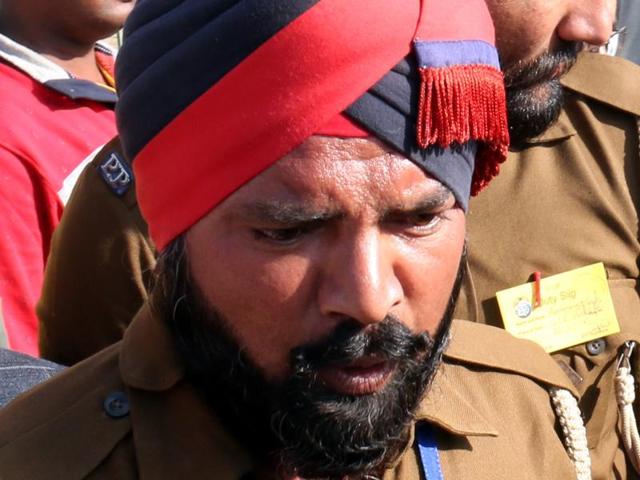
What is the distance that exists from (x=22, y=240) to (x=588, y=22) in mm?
1507

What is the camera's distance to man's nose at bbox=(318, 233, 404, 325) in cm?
173

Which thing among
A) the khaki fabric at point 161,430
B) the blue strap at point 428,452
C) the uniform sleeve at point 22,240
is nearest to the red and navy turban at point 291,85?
the khaki fabric at point 161,430

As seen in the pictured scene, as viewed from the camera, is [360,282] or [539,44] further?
[539,44]

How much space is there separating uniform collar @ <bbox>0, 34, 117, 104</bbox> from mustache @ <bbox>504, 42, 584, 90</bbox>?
1269mm

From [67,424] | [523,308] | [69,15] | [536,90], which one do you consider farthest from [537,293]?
[69,15]

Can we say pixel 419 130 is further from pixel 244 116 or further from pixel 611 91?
pixel 611 91

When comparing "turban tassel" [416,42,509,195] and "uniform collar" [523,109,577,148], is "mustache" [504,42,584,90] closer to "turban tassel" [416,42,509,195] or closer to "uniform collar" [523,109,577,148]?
"uniform collar" [523,109,577,148]

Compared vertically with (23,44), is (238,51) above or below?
above

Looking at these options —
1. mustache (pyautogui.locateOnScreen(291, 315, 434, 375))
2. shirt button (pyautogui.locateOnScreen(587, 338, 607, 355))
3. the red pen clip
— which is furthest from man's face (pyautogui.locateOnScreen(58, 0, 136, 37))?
mustache (pyautogui.locateOnScreen(291, 315, 434, 375))

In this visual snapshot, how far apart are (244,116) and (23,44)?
1.92 m

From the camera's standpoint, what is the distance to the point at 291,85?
1.79 meters

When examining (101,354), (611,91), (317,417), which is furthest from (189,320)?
(611,91)

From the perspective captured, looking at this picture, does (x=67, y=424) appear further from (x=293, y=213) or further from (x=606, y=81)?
(x=606, y=81)

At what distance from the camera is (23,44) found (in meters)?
3.53
